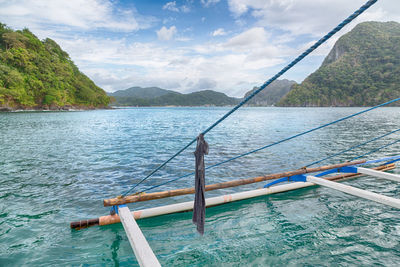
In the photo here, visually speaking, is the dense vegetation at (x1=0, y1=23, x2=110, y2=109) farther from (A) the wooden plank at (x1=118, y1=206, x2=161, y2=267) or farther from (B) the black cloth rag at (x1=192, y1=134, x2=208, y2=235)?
(B) the black cloth rag at (x1=192, y1=134, x2=208, y2=235)

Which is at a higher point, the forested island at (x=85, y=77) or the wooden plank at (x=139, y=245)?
the forested island at (x=85, y=77)

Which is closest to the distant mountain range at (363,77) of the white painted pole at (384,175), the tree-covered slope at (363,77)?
the tree-covered slope at (363,77)

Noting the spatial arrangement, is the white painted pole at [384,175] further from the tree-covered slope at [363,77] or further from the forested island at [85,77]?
the tree-covered slope at [363,77]

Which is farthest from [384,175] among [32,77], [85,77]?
[85,77]

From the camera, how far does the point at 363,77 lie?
15962 cm

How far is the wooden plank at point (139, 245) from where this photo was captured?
3.60m

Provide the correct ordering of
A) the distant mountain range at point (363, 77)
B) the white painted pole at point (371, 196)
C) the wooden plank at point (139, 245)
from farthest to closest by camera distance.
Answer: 1. the distant mountain range at point (363, 77)
2. the white painted pole at point (371, 196)
3. the wooden plank at point (139, 245)

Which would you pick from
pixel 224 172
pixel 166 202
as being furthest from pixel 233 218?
pixel 224 172

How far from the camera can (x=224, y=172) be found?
1223cm

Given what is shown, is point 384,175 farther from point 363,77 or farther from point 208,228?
point 363,77

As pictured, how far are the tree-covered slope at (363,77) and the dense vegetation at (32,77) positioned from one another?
175493 mm

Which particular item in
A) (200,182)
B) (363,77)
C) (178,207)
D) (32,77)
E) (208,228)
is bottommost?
(208,228)

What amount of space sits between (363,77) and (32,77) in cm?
20170

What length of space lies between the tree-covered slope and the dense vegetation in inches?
6909
